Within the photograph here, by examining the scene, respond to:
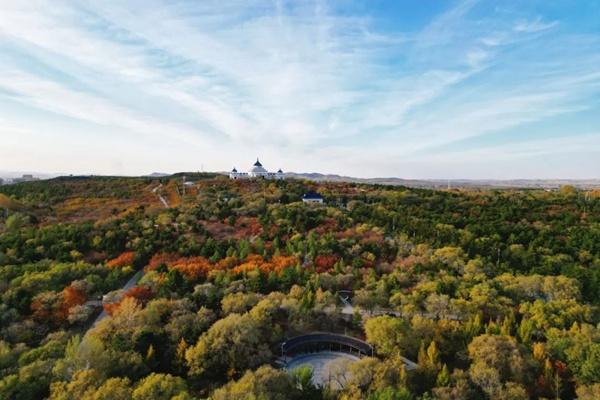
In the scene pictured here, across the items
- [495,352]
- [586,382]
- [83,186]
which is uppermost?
[83,186]

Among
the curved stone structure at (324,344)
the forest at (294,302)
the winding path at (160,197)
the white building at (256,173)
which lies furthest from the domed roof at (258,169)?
the curved stone structure at (324,344)

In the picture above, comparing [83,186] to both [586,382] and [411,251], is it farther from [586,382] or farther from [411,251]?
[586,382]

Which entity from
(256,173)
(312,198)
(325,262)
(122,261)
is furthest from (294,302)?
(256,173)

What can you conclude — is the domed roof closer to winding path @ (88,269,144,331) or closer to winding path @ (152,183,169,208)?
winding path @ (152,183,169,208)

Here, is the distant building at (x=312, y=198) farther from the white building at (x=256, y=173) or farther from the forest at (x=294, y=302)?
the white building at (x=256, y=173)

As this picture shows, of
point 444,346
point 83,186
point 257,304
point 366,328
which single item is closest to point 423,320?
point 444,346

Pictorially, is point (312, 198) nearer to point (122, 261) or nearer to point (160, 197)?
point (160, 197)
